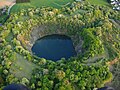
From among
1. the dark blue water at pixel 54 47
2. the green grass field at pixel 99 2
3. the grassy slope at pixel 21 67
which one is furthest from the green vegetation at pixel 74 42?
the green grass field at pixel 99 2

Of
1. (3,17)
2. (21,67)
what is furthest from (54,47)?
(3,17)

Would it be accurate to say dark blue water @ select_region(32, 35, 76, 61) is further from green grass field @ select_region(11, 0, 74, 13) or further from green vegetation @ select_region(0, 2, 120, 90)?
green grass field @ select_region(11, 0, 74, 13)

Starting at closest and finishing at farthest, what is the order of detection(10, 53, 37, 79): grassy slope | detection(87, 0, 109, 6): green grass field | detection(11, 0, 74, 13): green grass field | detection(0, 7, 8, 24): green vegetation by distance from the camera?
detection(10, 53, 37, 79): grassy slope → detection(0, 7, 8, 24): green vegetation → detection(11, 0, 74, 13): green grass field → detection(87, 0, 109, 6): green grass field

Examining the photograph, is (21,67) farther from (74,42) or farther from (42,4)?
(42,4)

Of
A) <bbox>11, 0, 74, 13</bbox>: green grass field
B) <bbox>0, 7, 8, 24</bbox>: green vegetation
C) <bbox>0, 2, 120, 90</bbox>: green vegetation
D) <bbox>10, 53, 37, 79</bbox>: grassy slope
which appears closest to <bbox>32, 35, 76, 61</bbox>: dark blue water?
<bbox>0, 2, 120, 90</bbox>: green vegetation

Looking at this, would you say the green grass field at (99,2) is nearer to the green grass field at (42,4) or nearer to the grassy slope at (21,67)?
the green grass field at (42,4)

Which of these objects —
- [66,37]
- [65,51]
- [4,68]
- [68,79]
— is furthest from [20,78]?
[66,37]
